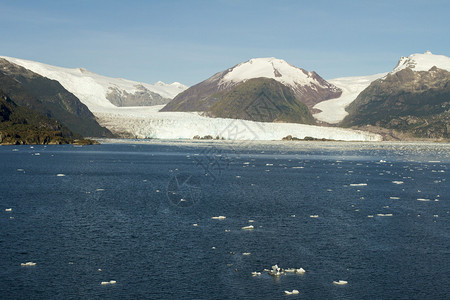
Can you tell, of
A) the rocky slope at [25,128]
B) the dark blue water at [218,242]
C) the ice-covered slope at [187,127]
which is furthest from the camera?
the ice-covered slope at [187,127]

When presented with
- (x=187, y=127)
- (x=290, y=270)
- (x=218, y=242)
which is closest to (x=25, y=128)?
(x=187, y=127)

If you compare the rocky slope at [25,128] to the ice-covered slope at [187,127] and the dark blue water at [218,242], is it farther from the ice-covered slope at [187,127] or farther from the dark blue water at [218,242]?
the dark blue water at [218,242]

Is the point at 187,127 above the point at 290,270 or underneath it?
above

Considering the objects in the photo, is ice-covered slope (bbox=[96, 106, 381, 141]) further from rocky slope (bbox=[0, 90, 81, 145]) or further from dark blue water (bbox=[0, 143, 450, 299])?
dark blue water (bbox=[0, 143, 450, 299])

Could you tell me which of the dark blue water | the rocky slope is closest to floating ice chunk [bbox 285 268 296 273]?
the dark blue water

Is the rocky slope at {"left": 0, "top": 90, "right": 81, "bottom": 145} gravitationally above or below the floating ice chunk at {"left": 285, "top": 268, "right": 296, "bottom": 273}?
above

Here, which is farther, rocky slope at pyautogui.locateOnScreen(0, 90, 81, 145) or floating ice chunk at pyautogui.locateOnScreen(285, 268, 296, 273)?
rocky slope at pyautogui.locateOnScreen(0, 90, 81, 145)

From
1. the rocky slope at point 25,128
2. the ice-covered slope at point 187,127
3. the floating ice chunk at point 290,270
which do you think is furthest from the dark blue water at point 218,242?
the ice-covered slope at point 187,127

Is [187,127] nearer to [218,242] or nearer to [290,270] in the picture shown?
[218,242]

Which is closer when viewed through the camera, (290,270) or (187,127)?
(290,270)

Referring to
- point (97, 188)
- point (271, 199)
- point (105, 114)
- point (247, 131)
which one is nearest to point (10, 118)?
point (105, 114)

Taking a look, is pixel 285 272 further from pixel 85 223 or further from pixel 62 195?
pixel 62 195
